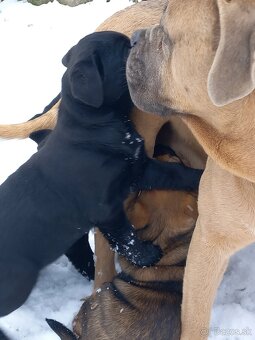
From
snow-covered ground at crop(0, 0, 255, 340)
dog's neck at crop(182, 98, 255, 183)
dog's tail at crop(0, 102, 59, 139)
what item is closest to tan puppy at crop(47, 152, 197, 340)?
snow-covered ground at crop(0, 0, 255, 340)

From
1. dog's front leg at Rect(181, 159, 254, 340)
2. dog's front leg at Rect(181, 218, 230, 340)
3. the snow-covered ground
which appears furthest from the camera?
the snow-covered ground

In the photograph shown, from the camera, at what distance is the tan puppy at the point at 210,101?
6.13 ft

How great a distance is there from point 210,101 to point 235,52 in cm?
39

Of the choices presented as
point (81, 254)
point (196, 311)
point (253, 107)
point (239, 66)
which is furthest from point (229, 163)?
point (81, 254)

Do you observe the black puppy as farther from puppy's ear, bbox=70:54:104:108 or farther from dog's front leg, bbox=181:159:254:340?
dog's front leg, bbox=181:159:254:340

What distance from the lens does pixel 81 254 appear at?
12.0ft

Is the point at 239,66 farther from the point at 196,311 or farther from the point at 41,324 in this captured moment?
the point at 41,324

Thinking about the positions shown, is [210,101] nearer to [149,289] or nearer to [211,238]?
[211,238]

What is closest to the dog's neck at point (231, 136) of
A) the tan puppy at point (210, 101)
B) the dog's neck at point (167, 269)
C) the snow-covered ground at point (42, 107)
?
the tan puppy at point (210, 101)

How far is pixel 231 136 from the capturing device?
229cm

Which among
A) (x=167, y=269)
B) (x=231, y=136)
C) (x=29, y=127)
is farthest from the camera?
(x=29, y=127)

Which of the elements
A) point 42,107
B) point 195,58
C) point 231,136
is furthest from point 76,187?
point 42,107

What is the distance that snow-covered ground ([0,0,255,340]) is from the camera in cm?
333

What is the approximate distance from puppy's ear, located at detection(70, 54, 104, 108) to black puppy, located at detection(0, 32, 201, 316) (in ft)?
0.39
